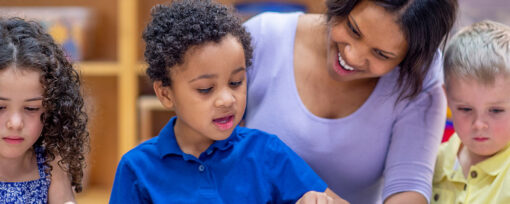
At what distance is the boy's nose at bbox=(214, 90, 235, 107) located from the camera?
3.07 ft

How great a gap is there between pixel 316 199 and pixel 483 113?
1.33 ft

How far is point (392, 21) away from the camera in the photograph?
41.4 inches

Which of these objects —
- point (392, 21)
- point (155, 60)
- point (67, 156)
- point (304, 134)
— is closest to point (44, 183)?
point (67, 156)

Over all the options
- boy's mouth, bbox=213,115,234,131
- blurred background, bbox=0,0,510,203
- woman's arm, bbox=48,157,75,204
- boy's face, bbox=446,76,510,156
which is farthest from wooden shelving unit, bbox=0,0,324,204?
boy's mouth, bbox=213,115,234,131

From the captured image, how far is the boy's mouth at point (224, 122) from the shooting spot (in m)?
0.97

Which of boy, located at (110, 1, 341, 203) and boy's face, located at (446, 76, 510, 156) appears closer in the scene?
boy, located at (110, 1, 341, 203)

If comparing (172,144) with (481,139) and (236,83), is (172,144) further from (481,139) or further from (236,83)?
(481,139)

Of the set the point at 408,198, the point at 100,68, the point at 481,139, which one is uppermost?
the point at 100,68

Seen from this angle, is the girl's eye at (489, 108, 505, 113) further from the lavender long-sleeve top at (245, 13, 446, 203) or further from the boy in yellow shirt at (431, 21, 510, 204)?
the lavender long-sleeve top at (245, 13, 446, 203)

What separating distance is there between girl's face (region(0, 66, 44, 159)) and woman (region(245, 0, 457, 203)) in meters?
0.49

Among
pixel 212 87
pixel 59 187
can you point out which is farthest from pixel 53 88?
pixel 212 87

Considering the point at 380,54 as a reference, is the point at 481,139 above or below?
below

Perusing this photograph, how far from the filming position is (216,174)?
101cm

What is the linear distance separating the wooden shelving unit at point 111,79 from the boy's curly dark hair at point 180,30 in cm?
121
